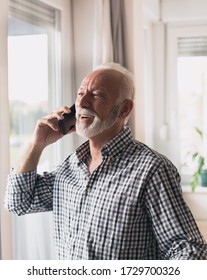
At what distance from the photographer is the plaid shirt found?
3.01 feet

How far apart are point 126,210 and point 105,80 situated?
262mm

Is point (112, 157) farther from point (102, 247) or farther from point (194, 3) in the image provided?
point (194, 3)

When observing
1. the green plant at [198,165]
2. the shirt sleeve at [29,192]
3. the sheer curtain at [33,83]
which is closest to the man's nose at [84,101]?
the shirt sleeve at [29,192]

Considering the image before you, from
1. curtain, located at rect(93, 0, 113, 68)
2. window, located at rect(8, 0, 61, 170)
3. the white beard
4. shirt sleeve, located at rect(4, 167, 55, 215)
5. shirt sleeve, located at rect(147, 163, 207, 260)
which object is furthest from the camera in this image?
curtain, located at rect(93, 0, 113, 68)

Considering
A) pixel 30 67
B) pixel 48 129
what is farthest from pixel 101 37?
pixel 48 129

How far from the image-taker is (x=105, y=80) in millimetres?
1016

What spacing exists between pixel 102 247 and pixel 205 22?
6.78 ft

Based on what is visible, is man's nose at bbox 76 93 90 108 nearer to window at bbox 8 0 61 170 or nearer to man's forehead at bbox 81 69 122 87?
man's forehead at bbox 81 69 122 87

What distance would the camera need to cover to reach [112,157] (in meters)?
1.00

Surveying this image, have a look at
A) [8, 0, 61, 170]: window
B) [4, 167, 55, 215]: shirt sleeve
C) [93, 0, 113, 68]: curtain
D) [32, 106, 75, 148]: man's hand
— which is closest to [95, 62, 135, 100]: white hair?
[32, 106, 75, 148]: man's hand

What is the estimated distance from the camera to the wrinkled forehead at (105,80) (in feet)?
3.33

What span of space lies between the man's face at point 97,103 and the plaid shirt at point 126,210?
0.14 feet

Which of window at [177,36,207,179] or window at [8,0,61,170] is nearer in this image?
window at [8,0,61,170]
